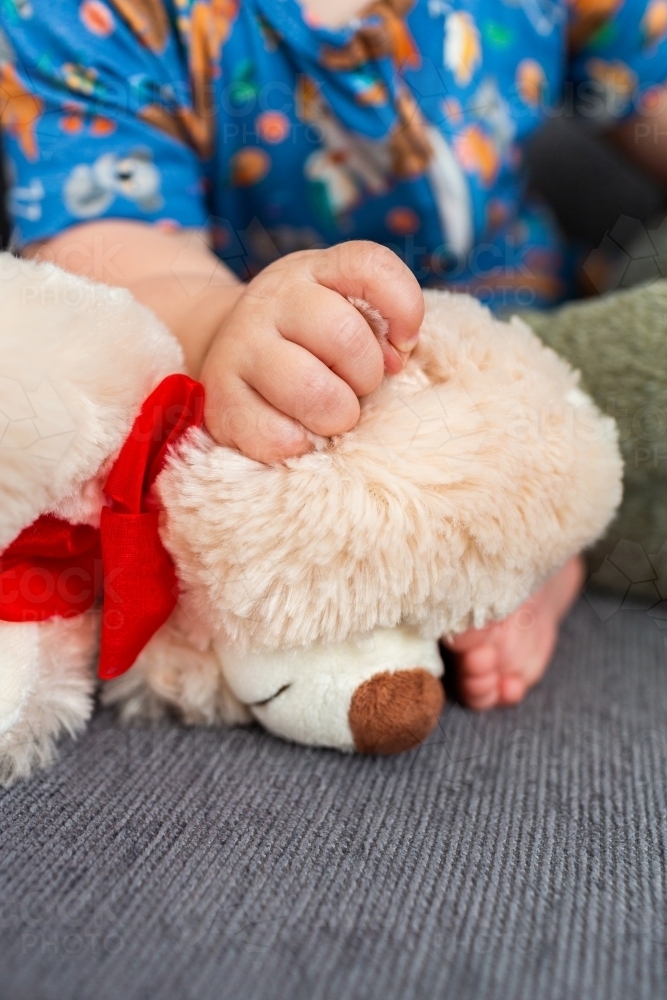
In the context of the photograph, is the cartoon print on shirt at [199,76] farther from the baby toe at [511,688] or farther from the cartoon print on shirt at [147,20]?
the baby toe at [511,688]

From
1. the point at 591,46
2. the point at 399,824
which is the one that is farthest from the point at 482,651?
the point at 591,46

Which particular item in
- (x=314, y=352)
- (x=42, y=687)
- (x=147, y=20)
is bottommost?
(x=42, y=687)

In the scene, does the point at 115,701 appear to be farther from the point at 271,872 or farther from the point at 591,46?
the point at 591,46

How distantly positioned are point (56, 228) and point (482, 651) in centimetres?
40

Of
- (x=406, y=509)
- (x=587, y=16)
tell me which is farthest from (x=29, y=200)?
(x=587, y=16)

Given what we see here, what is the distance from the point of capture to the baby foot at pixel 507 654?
41 centimetres

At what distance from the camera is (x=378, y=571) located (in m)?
0.32

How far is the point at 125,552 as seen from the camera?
333 millimetres

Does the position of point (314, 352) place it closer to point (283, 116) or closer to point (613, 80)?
point (283, 116)

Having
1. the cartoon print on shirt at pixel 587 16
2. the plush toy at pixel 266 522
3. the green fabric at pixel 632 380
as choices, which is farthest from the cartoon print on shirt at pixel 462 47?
the plush toy at pixel 266 522

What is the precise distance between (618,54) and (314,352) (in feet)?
2.17

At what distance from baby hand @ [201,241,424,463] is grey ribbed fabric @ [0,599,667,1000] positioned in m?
0.16

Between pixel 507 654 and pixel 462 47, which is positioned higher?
pixel 462 47

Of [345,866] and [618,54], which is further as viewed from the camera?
[618,54]
